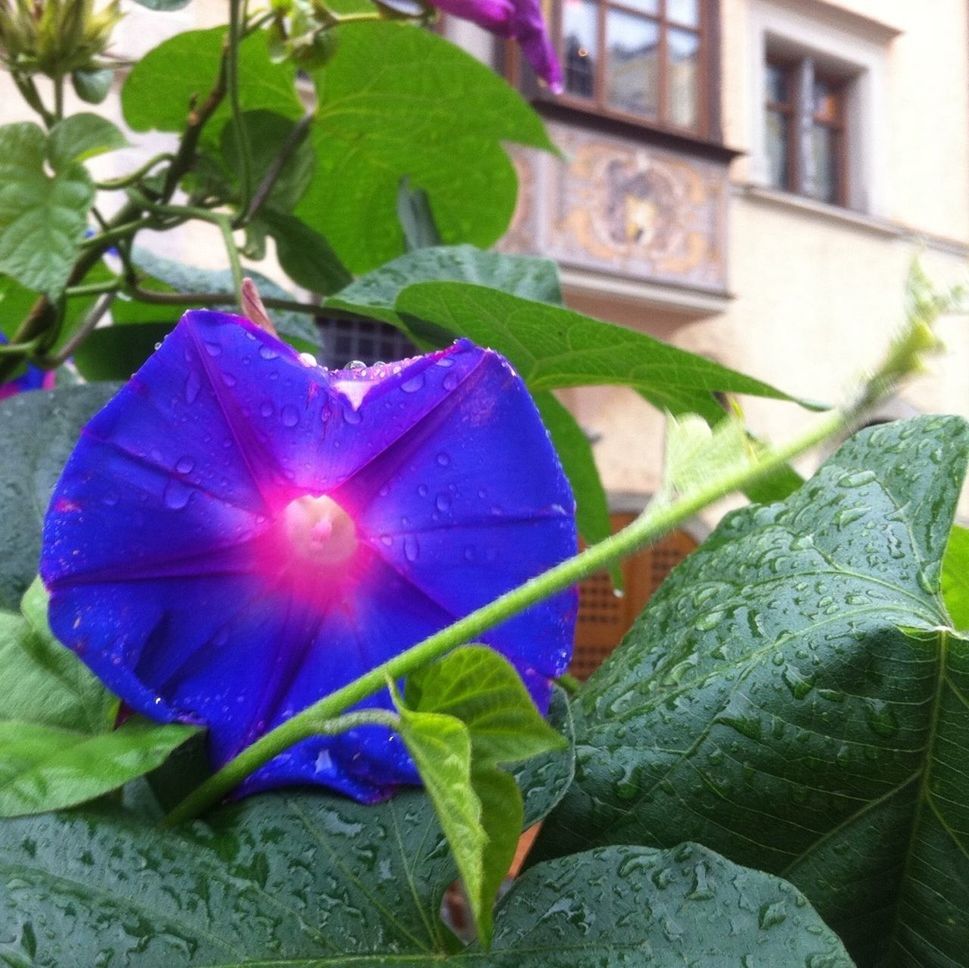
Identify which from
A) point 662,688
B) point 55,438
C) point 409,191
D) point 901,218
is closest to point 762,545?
point 662,688

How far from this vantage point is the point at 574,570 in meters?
0.19

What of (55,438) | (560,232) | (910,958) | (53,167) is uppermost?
(560,232)

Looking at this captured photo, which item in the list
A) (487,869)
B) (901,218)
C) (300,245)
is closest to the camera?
(487,869)

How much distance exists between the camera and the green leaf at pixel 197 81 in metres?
0.53

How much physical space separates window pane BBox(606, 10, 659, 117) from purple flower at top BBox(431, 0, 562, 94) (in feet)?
15.0

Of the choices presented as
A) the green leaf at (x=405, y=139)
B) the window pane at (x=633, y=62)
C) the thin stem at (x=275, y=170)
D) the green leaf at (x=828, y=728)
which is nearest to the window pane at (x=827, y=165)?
the window pane at (x=633, y=62)

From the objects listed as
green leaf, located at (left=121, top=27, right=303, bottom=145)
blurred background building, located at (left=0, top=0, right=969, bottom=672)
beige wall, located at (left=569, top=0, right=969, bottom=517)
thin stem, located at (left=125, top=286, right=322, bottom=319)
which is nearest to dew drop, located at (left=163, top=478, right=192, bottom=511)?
thin stem, located at (left=125, top=286, right=322, bottom=319)

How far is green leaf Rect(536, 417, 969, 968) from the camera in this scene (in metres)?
0.22

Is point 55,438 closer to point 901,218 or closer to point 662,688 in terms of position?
point 662,688

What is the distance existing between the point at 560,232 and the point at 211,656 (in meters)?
4.27

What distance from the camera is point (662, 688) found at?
24cm

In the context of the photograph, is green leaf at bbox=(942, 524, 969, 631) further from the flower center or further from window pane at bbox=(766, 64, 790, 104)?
window pane at bbox=(766, 64, 790, 104)

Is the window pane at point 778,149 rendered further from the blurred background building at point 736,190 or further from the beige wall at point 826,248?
the beige wall at point 826,248

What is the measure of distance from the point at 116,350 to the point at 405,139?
0.61 ft
